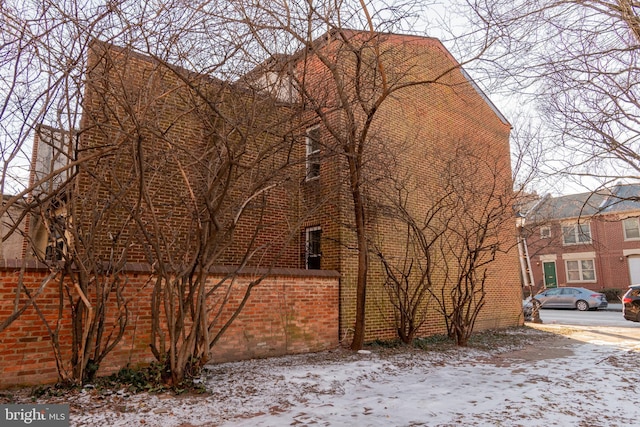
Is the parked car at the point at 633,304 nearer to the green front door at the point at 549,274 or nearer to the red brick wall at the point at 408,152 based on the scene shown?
the red brick wall at the point at 408,152

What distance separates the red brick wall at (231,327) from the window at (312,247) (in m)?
1.19

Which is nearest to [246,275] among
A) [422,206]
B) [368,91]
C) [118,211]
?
[118,211]

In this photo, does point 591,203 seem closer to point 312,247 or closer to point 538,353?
point 538,353

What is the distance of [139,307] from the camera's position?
6238mm

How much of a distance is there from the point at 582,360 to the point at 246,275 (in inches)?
255

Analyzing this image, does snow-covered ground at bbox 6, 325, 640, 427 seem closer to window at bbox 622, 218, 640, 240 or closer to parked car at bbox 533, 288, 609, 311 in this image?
parked car at bbox 533, 288, 609, 311

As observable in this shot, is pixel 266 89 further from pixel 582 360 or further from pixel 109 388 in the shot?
pixel 582 360

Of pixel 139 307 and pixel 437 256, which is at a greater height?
pixel 437 256

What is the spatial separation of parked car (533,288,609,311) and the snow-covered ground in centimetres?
1591

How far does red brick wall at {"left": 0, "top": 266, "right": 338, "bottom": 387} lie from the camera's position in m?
5.23

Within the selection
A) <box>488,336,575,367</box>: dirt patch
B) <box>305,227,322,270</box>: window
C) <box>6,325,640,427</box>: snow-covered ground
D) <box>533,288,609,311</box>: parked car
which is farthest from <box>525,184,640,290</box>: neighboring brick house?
<box>6,325,640,427</box>: snow-covered ground

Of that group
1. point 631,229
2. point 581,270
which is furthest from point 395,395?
point 581,270

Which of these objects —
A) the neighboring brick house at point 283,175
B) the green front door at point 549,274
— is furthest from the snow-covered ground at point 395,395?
the green front door at point 549,274

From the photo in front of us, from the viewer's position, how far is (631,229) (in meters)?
26.6
